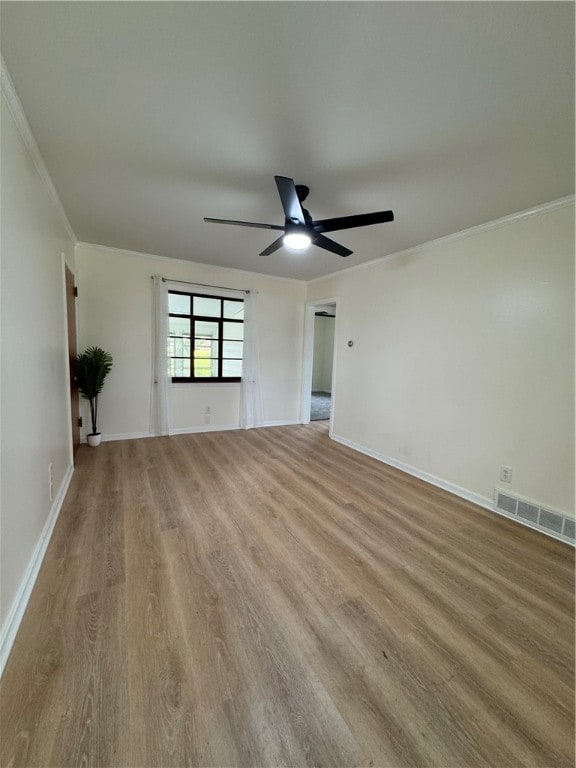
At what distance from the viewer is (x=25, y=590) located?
1.51m

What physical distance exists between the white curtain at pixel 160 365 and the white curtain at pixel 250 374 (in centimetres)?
111

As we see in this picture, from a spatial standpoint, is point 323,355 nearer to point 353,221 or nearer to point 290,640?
point 353,221

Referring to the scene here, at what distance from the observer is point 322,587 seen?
168cm

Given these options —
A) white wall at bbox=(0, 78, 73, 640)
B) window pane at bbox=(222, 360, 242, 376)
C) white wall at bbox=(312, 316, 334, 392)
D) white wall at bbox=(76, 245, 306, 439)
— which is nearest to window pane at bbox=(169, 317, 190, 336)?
white wall at bbox=(76, 245, 306, 439)

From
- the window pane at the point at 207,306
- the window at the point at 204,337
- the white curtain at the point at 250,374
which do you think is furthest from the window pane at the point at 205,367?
the window pane at the point at 207,306

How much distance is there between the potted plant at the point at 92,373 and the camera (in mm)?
3471

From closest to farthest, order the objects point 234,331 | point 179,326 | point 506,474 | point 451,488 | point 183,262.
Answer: point 506,474 < point 451,488 < point 183,262 < point 179,326 < point 234,331

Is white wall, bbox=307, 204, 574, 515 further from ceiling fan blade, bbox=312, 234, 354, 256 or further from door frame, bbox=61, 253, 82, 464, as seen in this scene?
door frame, bbox=61, 253, 82, 464

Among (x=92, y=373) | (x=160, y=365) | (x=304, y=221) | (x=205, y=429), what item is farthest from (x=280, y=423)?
(x=304, y=221)

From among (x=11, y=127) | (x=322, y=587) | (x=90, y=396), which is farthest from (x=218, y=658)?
(x=90, y=396)

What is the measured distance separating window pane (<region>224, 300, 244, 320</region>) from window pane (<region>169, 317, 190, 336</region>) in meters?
0.61

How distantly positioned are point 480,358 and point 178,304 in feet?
12.3

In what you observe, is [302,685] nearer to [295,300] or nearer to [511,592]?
[511,592]

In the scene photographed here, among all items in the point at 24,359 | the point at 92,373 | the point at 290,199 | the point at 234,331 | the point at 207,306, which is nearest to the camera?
the point at 24,359
